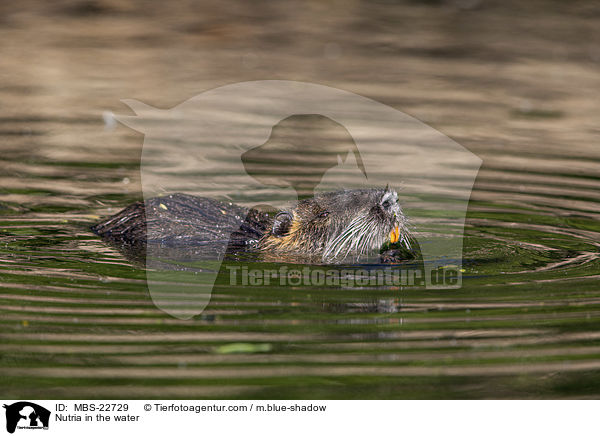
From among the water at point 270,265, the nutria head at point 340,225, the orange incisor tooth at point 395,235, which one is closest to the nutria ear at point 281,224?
the nutria head at point 340,225

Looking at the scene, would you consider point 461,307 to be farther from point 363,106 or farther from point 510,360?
point 363,106

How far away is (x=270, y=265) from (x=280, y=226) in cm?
42

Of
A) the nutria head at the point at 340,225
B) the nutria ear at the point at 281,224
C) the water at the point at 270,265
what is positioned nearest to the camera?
the water at the point at 270,265

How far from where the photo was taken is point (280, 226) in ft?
22.3

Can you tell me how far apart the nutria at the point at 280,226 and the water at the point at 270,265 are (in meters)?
0.34

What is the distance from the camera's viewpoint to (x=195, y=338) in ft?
17.1

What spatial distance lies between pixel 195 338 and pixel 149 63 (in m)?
9.02

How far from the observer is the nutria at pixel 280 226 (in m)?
6.48

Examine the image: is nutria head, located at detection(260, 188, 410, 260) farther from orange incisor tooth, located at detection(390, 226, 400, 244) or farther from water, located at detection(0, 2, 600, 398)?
water, located at detection(0, 2, 600, 398)

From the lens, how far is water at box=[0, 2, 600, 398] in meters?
4.85
